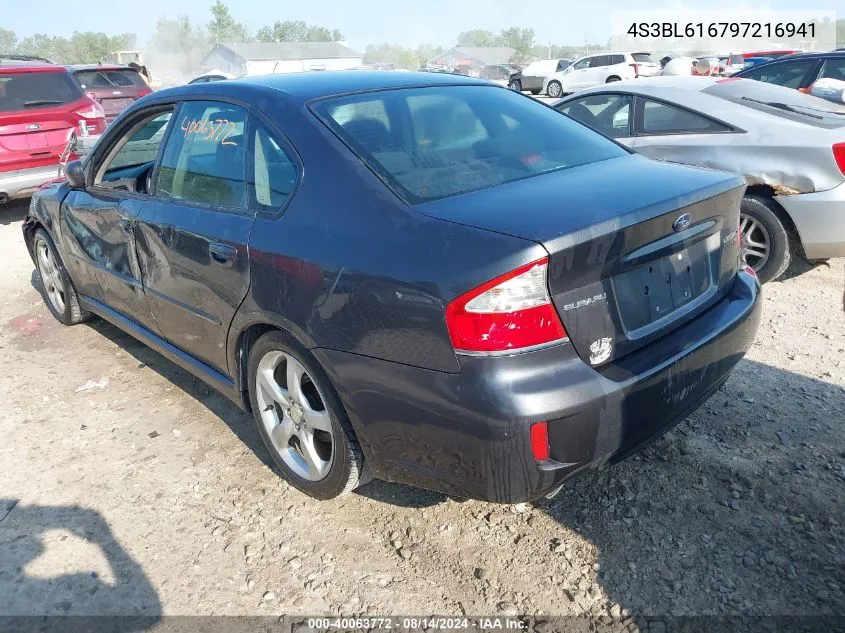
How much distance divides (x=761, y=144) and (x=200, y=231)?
373 centimetres

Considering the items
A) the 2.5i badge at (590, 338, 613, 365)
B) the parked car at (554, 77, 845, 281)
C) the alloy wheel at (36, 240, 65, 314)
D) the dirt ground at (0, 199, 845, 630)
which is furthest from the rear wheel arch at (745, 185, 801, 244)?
the alloy wheel at (36, 240, 65, 314)

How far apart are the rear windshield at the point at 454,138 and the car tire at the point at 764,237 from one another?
2.06 metres

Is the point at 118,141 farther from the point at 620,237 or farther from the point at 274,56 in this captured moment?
the point at 274,56

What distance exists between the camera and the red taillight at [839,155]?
4387mm

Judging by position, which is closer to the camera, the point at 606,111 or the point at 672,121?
the point at 672,121

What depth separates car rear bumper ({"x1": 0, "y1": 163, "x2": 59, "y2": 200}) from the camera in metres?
7.72

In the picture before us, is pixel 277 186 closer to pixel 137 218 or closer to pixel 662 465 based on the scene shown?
pixel 137 218

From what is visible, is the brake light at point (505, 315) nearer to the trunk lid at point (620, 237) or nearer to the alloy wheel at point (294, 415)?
the trunk lid at point (620, 237)

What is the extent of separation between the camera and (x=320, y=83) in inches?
118

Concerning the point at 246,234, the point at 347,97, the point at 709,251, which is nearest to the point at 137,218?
the point at 246,234

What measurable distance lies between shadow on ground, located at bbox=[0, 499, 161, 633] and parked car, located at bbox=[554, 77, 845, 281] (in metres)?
3.66

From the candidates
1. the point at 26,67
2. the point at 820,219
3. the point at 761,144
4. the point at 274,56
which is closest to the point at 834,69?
the point at 761,144

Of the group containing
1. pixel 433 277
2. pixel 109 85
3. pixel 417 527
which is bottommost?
pixel 417 527

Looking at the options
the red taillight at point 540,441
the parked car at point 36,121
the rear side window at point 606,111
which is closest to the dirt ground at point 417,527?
the red taillight at point 540,441
